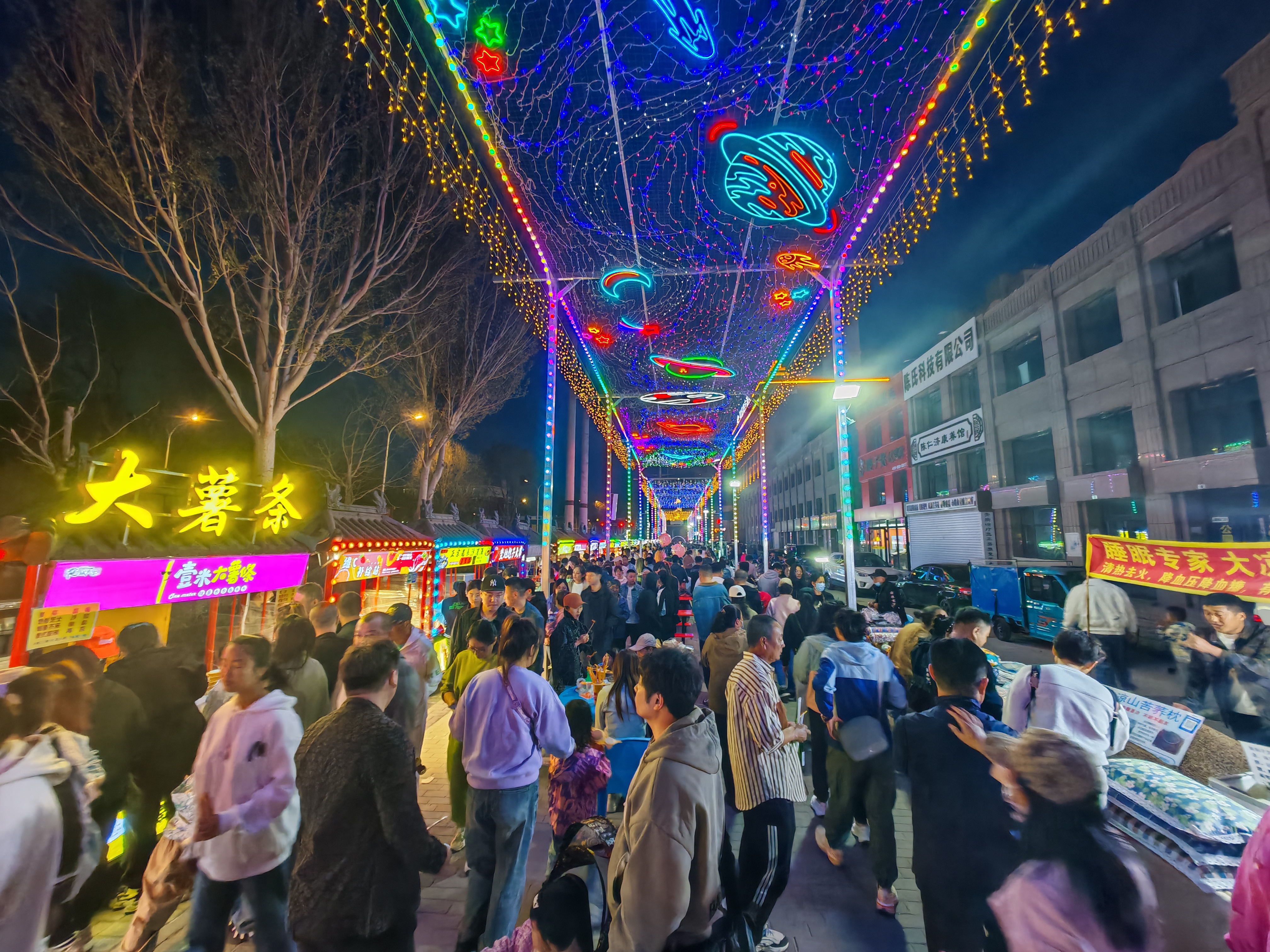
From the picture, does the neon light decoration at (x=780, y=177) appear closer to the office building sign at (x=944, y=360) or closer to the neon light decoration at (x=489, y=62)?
the neon light decoration at (x=489, y=62)

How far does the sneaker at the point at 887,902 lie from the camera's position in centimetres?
317

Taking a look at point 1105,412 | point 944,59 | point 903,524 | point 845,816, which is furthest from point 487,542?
point 903,524

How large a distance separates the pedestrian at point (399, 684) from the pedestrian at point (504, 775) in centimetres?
99

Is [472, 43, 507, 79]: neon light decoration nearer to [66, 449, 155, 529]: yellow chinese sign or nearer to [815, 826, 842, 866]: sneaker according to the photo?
[66, 449, 155, 529]: yellow chinese sign

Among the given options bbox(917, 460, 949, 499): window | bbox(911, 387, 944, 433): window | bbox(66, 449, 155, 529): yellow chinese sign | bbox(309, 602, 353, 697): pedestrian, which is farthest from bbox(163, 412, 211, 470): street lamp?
bbox(911, 387, 944, 433): window

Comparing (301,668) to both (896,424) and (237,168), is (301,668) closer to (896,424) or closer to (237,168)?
(237,168)

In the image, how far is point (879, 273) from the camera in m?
8.21

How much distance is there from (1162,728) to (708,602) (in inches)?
173

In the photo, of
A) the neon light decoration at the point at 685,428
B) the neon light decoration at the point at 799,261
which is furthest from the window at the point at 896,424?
the neon light decoration at the point at 799,261

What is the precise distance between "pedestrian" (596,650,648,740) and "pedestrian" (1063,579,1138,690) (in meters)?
6.71

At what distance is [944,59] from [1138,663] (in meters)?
10.9

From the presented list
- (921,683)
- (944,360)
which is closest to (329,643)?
(921,683)

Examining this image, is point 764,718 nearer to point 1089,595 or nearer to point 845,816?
point 845,816

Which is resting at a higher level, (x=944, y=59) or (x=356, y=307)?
(x=356, y=307)
